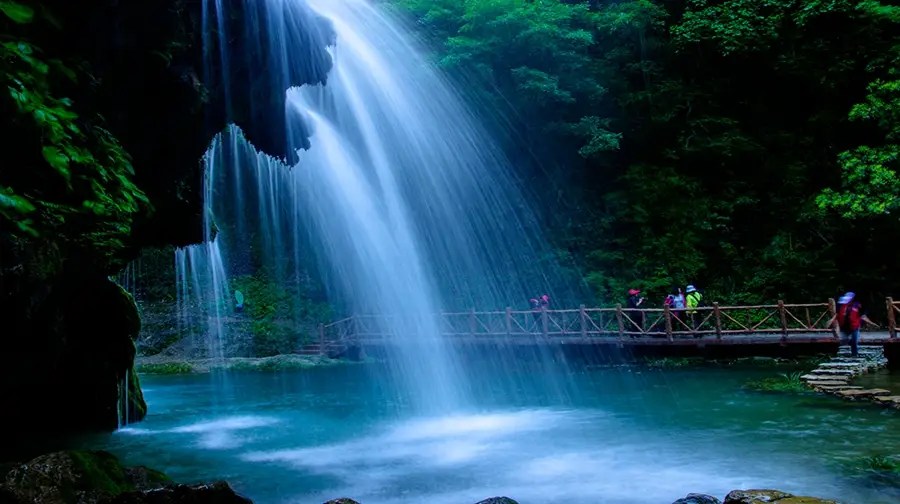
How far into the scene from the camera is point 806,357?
19.0 m

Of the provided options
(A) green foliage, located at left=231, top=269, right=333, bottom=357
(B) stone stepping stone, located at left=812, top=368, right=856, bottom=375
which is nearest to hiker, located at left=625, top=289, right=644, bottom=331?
(B) stone stepping stone, located at left=812, top=368, right=856, bottom=375

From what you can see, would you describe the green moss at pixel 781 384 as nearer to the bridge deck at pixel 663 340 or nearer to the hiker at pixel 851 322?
the hiker at pixel 851 322

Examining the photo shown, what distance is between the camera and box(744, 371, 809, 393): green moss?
1422 centimetres

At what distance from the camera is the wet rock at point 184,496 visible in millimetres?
5492

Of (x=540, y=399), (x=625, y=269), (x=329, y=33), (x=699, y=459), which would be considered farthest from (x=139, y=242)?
(x=625, y=269)

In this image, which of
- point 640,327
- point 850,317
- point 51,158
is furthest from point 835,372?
point 51,158

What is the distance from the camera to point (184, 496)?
18.7 ft

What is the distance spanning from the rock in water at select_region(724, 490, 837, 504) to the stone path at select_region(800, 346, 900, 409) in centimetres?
690

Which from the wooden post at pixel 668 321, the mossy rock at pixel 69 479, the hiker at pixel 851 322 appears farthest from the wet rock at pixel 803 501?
the wooden post at pixel 668 321

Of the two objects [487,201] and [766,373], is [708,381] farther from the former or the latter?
[487,201]

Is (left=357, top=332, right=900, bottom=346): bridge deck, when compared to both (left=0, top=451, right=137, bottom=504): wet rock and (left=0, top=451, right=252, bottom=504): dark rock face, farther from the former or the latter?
(left=0, top=451, right=137, bottom=504): wet rock

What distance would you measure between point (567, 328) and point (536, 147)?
8.77 m

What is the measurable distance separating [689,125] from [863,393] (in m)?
16.7

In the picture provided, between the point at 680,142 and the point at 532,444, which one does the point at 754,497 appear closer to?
the point at 532,444
